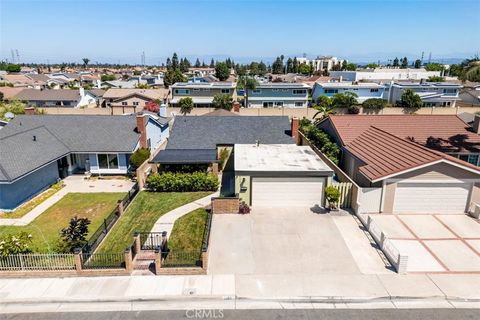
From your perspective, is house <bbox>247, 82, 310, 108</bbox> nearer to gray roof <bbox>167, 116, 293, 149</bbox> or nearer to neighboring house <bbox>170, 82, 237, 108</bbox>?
Answer: neighboring house <bbox>170, 82, 237, 108</bbox>

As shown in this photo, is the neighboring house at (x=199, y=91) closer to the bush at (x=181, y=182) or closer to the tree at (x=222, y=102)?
the tree at (x=222, y=102)

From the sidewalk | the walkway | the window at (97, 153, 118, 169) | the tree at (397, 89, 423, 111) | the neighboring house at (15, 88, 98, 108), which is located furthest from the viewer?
the neighboring house at (15, 88, 98, 108)

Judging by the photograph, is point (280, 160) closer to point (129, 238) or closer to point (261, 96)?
point (129, 238)

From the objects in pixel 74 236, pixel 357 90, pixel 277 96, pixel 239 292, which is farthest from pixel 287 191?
pixel 357 90

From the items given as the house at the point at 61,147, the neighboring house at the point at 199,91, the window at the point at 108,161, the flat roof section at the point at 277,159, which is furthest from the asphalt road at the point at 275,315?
the neighboring house at the point at 199,91

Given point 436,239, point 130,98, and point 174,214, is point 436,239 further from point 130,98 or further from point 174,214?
point 130,98

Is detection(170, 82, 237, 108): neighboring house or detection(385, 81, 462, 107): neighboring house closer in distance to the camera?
detection(170, 82, 237, 108): neighboring house

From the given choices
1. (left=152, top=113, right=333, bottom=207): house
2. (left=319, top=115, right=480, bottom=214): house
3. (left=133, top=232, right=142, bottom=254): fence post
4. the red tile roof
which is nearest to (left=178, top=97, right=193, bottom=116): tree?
(left=152, top=113, right=333, bottom=207): house
